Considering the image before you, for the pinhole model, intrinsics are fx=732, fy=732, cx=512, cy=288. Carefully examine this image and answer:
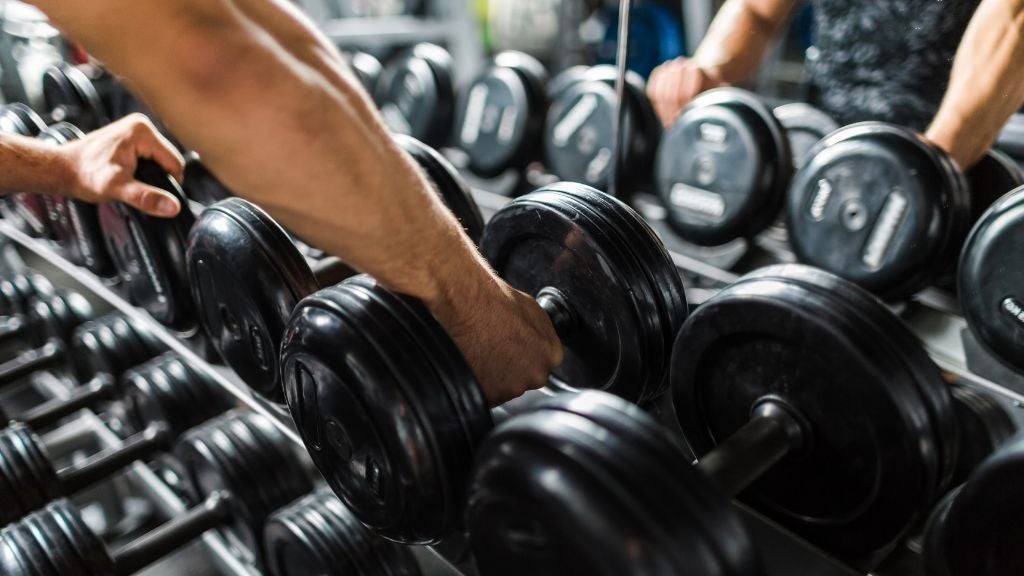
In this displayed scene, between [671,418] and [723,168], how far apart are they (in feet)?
2.47

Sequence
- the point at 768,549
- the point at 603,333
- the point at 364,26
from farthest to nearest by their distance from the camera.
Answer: the point at 364,26
the point at 603,333
the point at 768,549

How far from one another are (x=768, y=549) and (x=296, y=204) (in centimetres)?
62

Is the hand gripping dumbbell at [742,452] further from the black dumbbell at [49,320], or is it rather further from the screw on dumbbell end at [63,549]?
the black dumbbell at [49,320]

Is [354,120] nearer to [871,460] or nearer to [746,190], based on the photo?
[871,460]

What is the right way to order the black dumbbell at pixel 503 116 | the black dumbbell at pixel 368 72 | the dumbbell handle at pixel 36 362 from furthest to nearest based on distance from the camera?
the black dumbbell at pixel 368 72
the black dumbbell at pixel 503 116
the dumbbell handle at pixel 36 362

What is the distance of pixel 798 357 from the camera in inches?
28.0

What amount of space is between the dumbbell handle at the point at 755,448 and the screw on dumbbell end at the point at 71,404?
4.62 feet

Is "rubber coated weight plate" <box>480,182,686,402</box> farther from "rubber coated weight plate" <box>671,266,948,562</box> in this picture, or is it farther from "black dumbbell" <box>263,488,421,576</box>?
"black dumbbell" <box>263,488,421,576</box>

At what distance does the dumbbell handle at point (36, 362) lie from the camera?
5.42ft

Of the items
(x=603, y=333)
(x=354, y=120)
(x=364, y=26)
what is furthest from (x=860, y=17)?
(x=364, y=26)

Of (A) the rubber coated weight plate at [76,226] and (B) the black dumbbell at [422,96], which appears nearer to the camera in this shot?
(A) the rubber coated weight plate at [76,226]

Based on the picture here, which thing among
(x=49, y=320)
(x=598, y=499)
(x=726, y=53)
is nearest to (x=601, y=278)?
(x=598, y=499)

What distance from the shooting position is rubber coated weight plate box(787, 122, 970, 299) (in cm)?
122

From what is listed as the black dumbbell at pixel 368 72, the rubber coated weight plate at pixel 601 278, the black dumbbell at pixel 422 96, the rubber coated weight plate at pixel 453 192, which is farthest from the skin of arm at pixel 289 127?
the black dumbbell at pixel 368 72
